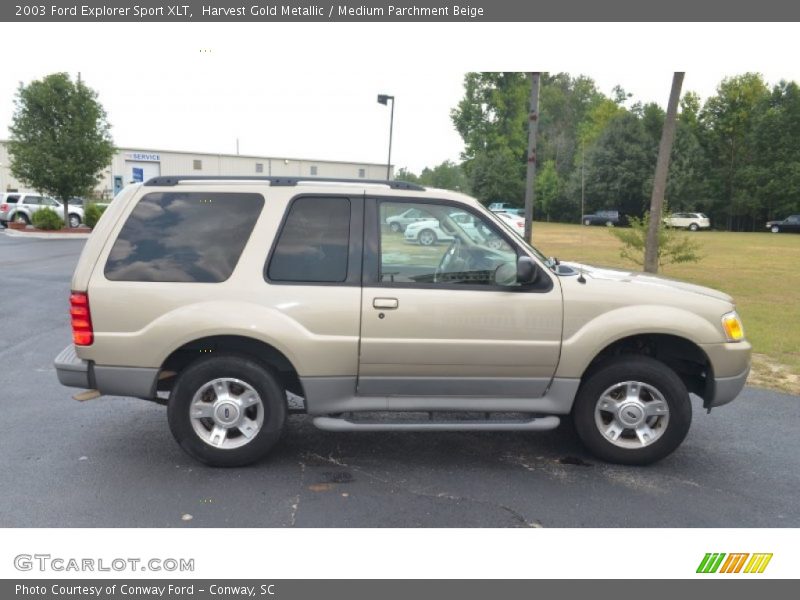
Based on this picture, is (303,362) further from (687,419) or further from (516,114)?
(516,114)

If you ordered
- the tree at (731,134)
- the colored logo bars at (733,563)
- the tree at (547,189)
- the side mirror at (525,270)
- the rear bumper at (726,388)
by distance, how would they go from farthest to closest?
the tree at (547,189) → the tree at (731,134) → the rear bumper at (726,388) → the side mirror at (525,270) → the colored logo bars at (733,563)

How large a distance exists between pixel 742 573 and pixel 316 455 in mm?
2805

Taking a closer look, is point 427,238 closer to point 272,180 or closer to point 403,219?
point 403,219

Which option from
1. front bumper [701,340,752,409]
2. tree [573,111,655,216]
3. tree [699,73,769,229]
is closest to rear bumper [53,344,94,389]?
front bumper [701,340,752,409]

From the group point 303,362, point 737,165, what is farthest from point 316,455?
point 737,165

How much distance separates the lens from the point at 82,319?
436cm

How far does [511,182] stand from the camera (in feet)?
203

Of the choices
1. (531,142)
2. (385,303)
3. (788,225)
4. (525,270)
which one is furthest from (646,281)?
(788,225)

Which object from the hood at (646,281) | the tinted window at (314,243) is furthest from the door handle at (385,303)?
the hood at (646,281)

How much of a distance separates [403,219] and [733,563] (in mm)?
2854

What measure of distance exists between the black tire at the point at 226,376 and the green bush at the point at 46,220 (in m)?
27.4

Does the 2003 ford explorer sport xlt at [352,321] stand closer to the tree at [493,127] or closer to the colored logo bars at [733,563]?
the colored logo bars at [733,563]

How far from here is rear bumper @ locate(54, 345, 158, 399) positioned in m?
4.40

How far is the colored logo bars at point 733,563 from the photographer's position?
3.38 metres
